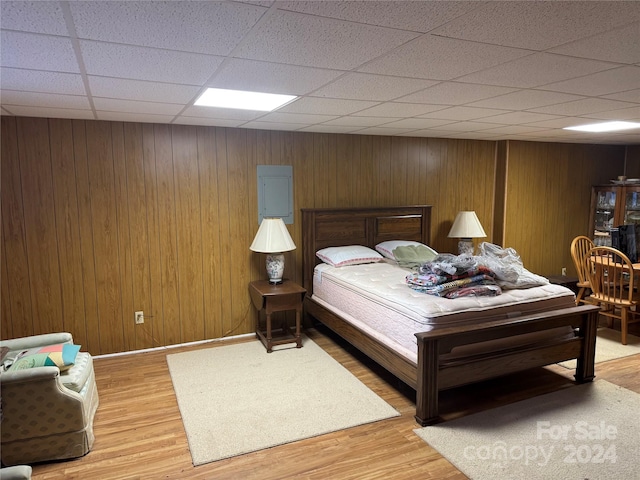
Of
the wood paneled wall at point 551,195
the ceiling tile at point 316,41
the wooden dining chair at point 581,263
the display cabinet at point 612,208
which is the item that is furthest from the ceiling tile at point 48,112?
the display cabinet at point 612,208

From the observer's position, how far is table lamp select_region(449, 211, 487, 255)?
16.4 ft

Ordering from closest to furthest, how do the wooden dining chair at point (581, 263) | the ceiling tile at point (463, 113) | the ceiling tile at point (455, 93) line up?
the ceiling tile at point (455, 93)
the ceiling tile at point (463, 113)
the wooden dining chair at point (581, 263)

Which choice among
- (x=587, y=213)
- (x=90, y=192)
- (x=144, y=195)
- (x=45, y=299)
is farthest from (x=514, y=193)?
(x=45, y=299)

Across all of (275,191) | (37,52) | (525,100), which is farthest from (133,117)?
(525,100)

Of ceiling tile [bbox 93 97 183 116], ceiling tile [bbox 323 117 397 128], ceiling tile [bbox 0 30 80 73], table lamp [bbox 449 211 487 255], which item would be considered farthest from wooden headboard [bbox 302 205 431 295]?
ceiling tile [bbox 0 30 80 73]

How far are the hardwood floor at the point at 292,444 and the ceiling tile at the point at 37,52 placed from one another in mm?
2064

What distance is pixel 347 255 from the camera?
4.30 meters

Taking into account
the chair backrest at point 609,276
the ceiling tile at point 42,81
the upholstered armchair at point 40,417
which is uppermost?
the ceiling tile at point 42,81

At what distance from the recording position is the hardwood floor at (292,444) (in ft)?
7.52

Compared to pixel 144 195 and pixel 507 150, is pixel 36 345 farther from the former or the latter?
pixel 507 150

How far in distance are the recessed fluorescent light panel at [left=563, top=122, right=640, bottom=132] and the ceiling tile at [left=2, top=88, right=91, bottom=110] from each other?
425 cm

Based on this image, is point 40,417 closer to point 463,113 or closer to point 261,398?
point 261,398

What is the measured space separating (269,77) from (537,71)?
4.44 ft

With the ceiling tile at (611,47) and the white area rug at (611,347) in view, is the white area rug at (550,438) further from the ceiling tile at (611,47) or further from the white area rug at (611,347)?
the ceiling tile at (611,47)
